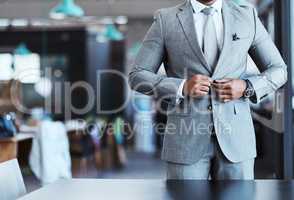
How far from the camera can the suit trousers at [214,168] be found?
6.41 feet

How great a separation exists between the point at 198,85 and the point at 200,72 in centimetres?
13

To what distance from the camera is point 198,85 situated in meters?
1.84

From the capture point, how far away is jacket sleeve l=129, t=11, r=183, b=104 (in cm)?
195

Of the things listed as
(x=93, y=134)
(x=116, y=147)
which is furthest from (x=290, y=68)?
(x=116, y=147)

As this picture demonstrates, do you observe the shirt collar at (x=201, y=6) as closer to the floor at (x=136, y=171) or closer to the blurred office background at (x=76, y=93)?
the blurred office background at (x=76, y=93)

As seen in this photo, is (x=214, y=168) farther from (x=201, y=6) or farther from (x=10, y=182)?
(x=10, y=182)

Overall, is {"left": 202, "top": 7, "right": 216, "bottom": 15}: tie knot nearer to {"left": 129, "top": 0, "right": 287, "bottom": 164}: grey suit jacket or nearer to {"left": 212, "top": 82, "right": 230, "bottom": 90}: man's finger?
{"left": 129, "top": 0, "right": 287, "bottom": 164}: grey suit jacket

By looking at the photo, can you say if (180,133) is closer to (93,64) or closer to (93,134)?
(93,134)

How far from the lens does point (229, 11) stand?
2.03 metres

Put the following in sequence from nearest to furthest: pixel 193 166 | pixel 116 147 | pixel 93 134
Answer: pixel 193 166
pixel 93 134
pixel 116 147

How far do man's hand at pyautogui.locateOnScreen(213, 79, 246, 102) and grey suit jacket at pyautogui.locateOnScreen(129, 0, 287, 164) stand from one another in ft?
0.15

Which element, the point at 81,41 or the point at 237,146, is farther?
the point at 81,41

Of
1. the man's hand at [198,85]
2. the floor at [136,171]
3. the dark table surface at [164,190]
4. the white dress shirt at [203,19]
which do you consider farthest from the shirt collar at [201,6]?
the floor at [136,171]

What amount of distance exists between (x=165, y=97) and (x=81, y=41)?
8844mm
